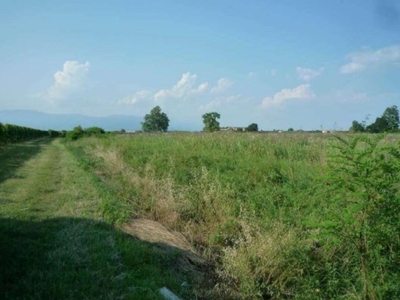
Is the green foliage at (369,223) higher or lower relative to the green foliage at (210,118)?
lower

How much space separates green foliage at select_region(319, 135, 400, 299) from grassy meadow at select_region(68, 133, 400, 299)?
0.01 m

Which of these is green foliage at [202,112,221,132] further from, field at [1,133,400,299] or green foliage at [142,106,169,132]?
green foliage at [142,106,169,132]


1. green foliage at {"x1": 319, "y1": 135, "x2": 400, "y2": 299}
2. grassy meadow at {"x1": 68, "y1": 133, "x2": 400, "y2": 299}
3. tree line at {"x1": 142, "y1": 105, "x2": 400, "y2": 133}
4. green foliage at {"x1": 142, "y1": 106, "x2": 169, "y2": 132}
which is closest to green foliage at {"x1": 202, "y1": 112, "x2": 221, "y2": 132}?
tree line at {"x1": 142, "y1": 105, "x2": 400, "y2": 133}

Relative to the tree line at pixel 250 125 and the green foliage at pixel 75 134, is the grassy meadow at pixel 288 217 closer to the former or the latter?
the tree line at pixel 250 125

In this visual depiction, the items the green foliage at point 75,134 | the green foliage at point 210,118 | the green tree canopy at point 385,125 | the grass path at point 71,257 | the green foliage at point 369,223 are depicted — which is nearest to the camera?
the grass path at point 71,257

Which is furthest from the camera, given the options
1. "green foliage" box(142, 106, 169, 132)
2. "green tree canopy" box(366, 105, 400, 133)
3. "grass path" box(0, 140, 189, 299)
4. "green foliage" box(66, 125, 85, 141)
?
"green foliage" box(142, 106, 169, 132)

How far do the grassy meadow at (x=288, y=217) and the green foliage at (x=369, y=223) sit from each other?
0.01m

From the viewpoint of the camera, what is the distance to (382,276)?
566 cm

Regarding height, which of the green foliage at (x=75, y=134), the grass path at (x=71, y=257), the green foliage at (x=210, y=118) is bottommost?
the grass path at (x=71, y=257)

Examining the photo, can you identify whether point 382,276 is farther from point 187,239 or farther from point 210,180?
point 210,180

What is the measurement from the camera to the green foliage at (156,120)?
4161 inches

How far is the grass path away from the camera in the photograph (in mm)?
4496

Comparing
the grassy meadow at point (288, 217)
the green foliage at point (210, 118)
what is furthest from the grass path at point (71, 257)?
the green foliage at point (210, 118)

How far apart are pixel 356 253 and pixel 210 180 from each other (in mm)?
4810
